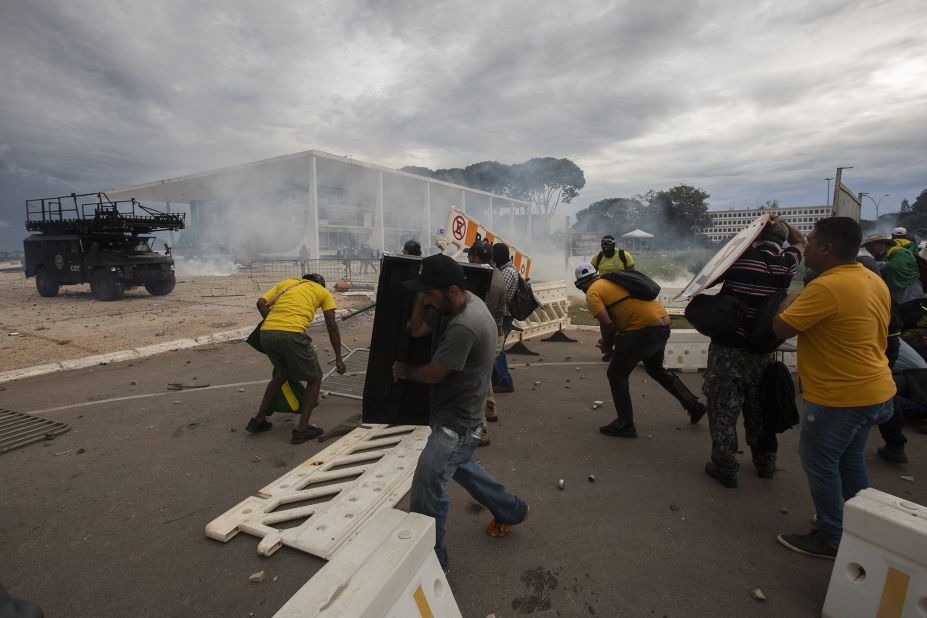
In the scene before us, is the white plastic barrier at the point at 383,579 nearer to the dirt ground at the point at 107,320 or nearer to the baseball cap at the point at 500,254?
the baseball cap at the point at 500,254

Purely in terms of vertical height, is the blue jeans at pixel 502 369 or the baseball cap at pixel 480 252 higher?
the baseball cap at pixel 480 252

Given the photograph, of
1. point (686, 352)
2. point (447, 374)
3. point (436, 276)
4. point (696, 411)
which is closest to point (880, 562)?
point (447, 374)

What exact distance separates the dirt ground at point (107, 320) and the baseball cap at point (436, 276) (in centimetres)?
748

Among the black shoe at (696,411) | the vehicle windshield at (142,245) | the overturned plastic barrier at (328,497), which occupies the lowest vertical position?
the overturned plastic barrier at (328,497)

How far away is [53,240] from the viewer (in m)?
14.1

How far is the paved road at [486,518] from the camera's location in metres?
2.36

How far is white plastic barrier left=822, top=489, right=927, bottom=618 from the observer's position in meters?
1.85

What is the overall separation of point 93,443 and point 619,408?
4624 millimetres

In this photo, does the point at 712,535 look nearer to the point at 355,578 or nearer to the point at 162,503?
the point at 355,578

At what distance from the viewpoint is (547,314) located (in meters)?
8.96

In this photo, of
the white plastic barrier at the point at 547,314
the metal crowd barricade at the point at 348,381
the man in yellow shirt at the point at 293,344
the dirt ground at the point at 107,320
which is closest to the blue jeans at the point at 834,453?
the man in yellow shirt at the point at 293,344

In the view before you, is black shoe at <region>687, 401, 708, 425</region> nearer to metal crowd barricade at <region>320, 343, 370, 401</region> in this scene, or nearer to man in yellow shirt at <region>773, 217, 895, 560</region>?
man in yellow shirt at <region>773, 217, 895, 560</region>

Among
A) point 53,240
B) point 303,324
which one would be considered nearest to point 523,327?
point 303,324

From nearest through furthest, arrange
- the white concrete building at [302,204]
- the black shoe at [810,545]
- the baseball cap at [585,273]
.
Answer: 1. the black shoe at [810,545]
2. the baseball cap at [585,273]
3. the white concrete building at [302,204]
